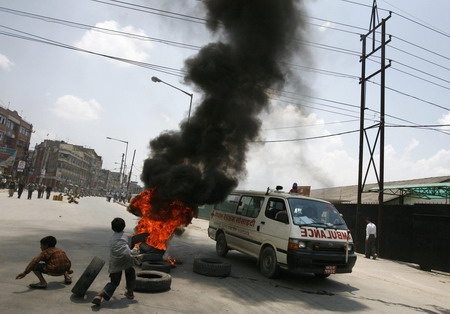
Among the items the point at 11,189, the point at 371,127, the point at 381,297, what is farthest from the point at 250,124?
the point at 11,189

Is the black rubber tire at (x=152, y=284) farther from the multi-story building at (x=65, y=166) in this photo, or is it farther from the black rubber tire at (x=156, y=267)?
the multi-story building at (x=65, y=166)

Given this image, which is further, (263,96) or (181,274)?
(263,96)

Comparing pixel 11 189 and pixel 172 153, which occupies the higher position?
pixel 172 153

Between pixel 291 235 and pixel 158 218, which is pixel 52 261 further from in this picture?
pixel 291 235

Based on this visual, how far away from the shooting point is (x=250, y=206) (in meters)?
8.06

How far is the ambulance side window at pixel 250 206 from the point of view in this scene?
774cm

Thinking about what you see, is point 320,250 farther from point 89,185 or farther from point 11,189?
point 89,185

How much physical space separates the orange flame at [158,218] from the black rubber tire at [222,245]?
55.9 inches

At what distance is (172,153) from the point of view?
30.5ft

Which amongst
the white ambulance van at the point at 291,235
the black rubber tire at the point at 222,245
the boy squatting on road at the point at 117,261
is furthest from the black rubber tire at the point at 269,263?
the boy squatting on road at the point at 117,261

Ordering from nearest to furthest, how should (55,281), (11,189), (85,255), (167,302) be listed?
(167,302) < (55,281) < (85,255) < (11,189)

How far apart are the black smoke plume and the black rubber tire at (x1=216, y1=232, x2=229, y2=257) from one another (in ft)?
4.92

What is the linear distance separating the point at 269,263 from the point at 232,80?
574 cm

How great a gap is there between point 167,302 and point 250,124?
6.31m
